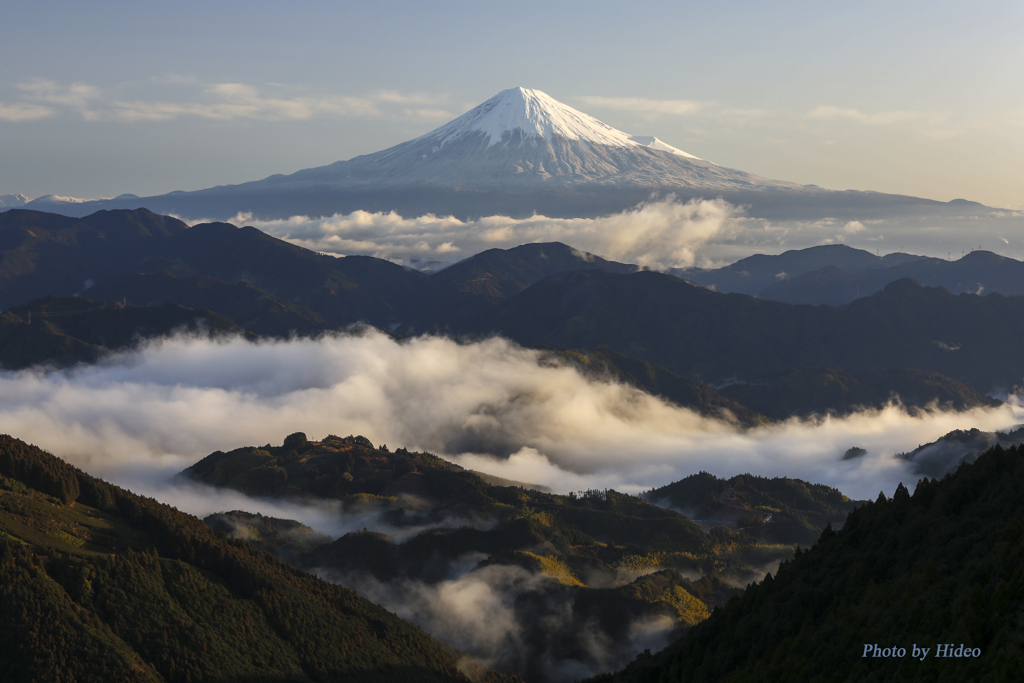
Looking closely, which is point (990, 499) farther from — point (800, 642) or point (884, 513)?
point (800, 642)

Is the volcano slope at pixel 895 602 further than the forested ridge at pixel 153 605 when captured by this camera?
No

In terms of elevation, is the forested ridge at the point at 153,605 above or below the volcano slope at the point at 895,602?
below

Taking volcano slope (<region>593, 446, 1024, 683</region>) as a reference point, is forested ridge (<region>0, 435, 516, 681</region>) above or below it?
below

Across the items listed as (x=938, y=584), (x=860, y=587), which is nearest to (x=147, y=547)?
(x=860, y=587)

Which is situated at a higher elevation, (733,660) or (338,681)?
(733,660)

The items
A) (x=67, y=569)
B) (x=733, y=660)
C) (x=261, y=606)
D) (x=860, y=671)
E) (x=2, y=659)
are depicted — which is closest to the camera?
(x=860, y=671)

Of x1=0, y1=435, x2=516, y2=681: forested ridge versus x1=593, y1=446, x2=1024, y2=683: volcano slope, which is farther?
x1=0, y1=435, x2=516, y2=681: forested ridge
